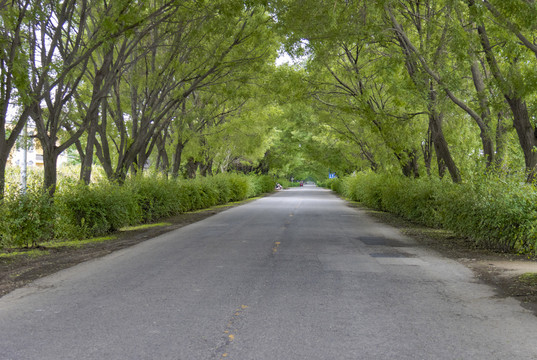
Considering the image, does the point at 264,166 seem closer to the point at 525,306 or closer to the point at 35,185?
the point at 35,185

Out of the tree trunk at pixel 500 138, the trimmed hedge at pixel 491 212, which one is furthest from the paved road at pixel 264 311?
the tree trunk at pixel 500 138

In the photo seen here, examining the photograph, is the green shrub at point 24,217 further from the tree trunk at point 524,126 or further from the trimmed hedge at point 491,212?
the tree trunk at point 524,126

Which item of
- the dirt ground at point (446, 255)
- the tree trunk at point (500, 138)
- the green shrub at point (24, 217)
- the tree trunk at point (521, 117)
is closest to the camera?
the dirt ground at point (446, 255)

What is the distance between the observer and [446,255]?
9.82 meters

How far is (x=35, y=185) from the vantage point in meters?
10.7

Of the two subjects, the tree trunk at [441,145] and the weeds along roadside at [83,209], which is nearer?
the weeds along roadside at [83,209]

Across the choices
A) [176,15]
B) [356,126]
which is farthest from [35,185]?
[356,126]

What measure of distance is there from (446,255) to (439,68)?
5.62m

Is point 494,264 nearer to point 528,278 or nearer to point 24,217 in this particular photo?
point 528,278

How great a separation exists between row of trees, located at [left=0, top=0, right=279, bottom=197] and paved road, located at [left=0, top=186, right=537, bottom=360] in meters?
5.13

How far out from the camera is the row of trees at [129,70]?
1088 cm

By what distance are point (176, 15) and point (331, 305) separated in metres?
12.1

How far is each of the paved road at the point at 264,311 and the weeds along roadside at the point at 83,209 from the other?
6.84 feet

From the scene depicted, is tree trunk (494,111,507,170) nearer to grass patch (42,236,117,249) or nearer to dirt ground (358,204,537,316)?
dirt ground (358,204,537,316)
